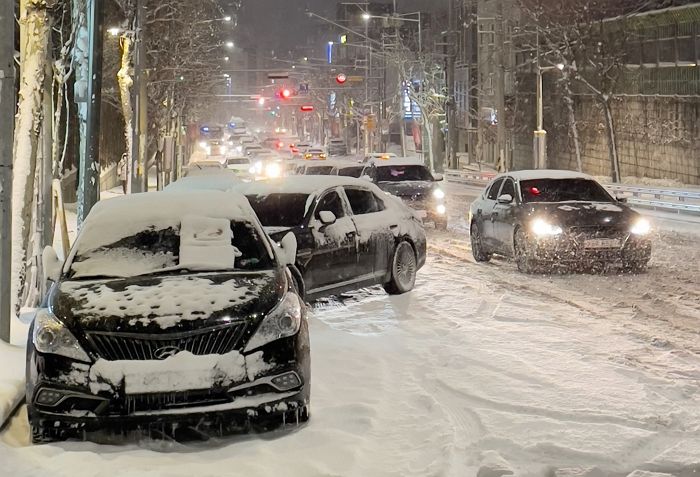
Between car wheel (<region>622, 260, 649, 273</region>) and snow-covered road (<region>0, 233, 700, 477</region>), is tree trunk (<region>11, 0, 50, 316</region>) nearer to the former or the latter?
snow-covered road (<region>0, 233, 700, 477</region>)

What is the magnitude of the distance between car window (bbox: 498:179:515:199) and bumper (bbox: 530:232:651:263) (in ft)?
5.30

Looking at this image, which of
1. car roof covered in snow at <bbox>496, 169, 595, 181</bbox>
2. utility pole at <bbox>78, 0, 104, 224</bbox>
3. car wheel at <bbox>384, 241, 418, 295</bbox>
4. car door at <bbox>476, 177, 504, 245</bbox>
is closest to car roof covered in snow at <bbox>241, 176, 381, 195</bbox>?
car wheel at <bbox>384, 241, 418, 295</bbox>

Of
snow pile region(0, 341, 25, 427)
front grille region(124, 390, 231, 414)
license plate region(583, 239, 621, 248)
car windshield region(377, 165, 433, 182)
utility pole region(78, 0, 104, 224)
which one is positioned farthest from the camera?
car windshield region(377, 165, 433, 182)

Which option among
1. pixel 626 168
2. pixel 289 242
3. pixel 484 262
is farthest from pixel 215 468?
pixel 626 168

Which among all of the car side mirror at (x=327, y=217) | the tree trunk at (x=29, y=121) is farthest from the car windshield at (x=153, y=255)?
the tree trunk at (x=29, y=121)

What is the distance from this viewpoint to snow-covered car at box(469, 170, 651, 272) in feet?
45.6

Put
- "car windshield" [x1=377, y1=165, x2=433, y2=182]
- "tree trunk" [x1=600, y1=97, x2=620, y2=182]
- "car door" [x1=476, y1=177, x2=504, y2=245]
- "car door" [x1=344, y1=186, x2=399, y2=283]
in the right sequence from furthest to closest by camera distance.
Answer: "tree trunk" [x1=600, y1=97, x2=620, y2=182] < "car windshield" [x1=377, y1=165, x2=433, y2=182] < "car door" [x1=476, y1=177, x2=504, y2=245] < "car door" [x1=344, y1=186, x2=399, y2=283]

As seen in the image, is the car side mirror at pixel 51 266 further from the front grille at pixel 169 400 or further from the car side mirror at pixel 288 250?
the car side mirror at pixel 288 250

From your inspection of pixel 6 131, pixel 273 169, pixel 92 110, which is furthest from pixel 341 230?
pixel 273 169

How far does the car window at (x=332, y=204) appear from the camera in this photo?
1158 centimetres

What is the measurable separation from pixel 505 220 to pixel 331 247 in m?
4.95

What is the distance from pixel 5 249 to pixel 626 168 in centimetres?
4151

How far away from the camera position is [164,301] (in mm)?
6242

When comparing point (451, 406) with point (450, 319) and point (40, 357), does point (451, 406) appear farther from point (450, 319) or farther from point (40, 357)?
point (450, 319)
